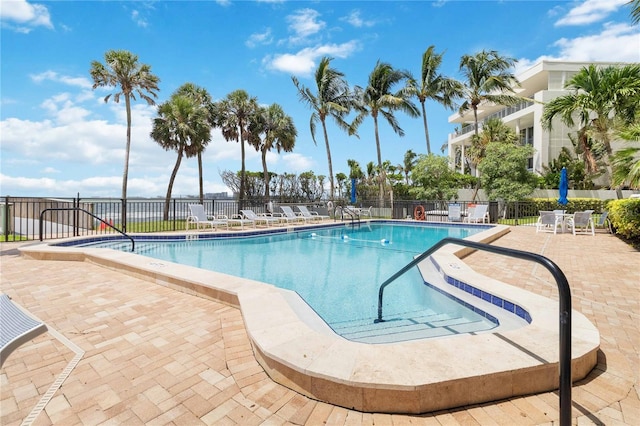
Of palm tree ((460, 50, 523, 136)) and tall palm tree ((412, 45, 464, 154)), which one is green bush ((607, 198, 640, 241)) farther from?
tall palm tree ((412, 45, 464, 154))

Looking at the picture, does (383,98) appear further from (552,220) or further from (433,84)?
(552,220)

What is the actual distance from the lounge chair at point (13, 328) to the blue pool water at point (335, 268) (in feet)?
9.21

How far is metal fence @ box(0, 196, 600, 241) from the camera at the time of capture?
10.9 metres

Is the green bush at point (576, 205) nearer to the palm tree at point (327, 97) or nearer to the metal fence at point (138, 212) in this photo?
the metal fence at point (138, 212)

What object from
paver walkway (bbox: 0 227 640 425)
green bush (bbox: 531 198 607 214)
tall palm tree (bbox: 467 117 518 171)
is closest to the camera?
paver walkway (bbox: 0 227 640 425)

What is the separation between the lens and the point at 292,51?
59.6ft

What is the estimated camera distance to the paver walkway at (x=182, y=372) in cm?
185

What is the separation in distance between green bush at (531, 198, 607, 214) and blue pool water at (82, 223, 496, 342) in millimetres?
10154

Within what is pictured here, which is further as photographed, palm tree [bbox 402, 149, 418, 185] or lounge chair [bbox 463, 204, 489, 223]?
palm tree [bbox 402, 149, 418, 185]

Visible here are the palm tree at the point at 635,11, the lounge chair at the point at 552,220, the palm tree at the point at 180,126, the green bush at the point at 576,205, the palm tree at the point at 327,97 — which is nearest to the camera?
the palm tree at the point at 635,11

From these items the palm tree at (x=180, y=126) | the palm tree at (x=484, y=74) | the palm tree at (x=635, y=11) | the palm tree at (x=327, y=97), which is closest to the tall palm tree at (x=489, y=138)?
the palm tree at (x=484, y=74)

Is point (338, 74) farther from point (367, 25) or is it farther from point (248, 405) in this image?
point (248, 405)

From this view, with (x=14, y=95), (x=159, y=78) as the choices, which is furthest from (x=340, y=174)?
(x=14, y=95)

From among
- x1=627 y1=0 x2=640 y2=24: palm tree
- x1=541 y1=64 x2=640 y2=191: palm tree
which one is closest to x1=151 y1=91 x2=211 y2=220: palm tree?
x1=541 y1=64 x2=640 y2=191: palm tree
